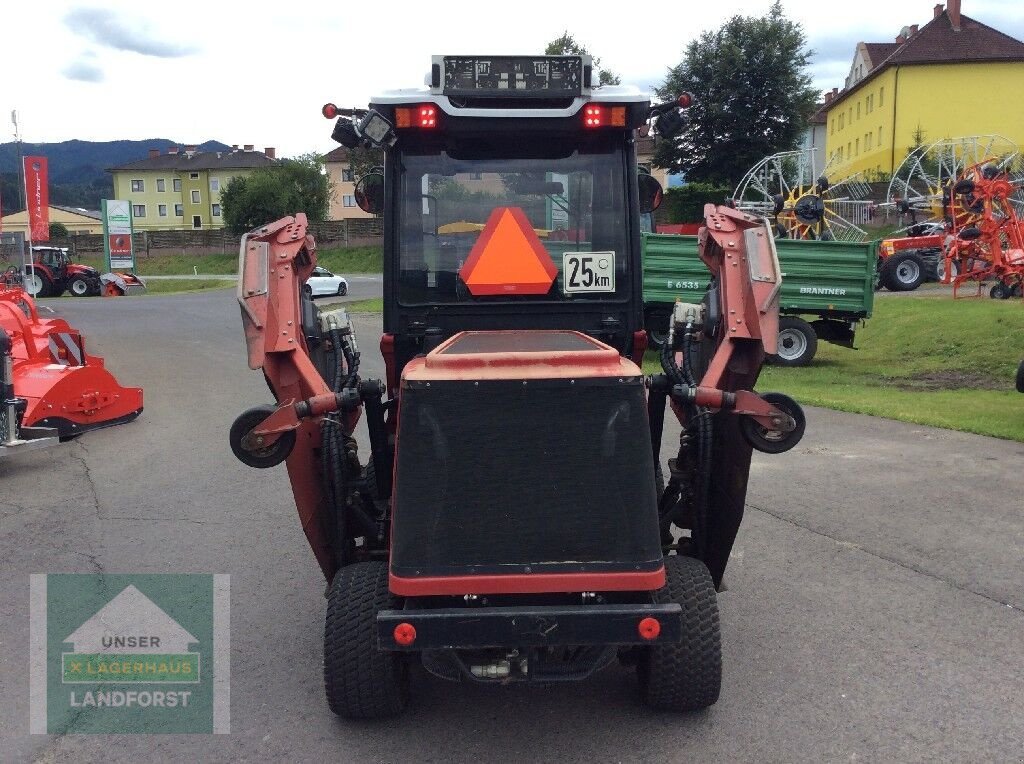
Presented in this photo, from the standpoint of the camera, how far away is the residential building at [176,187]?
107m

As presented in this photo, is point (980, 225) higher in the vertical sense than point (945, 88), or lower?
Answer: lower

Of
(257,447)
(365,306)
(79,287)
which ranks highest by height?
(257,447)

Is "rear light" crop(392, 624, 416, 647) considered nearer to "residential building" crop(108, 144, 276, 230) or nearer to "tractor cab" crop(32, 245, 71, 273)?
"tractor cab" crop(32, 245, 71, 273)

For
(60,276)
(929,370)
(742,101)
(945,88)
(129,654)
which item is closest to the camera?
(129,654)

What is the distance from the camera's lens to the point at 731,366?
14.0ft

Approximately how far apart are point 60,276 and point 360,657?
3888 centimetres

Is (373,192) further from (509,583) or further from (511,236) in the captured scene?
(509,583)

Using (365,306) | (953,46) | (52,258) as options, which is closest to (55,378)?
(365,306)

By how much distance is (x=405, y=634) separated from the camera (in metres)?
3.54

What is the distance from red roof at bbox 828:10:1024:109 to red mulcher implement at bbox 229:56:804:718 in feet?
181

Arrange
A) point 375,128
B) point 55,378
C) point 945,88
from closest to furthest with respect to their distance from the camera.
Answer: point 375,128, point 55,378, point 945,88

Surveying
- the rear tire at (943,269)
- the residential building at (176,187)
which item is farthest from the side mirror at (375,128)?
the residential building at (176,187)

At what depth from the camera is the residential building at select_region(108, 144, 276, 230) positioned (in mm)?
106688

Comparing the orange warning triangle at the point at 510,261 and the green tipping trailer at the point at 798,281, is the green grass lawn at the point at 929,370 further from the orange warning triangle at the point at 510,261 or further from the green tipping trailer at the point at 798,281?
→ the orange warning triangle at the point at 510,261
